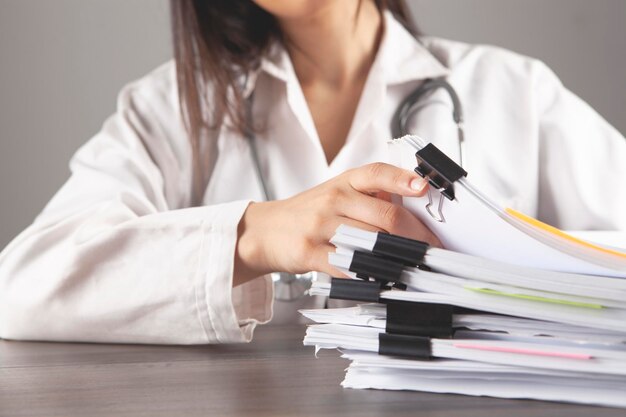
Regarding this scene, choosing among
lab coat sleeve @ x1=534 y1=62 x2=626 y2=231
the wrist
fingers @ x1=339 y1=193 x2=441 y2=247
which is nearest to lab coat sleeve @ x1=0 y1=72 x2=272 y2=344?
the wrist

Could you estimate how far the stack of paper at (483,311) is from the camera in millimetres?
530

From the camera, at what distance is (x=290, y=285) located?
3.98ft

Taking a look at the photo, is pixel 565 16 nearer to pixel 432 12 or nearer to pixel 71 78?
pixel 432 12

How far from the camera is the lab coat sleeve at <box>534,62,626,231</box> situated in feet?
4.21

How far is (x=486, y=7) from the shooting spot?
2.33 m

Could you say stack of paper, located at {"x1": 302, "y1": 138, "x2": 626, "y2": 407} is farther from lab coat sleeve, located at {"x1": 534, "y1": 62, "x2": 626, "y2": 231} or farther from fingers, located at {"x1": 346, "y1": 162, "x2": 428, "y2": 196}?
lab coat sleeve, located at {"x1": 534, "y1": 62, "x2": 626, "y2": 231}

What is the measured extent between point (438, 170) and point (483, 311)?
0.34 ft

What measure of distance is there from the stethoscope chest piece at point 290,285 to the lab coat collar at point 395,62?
33 cm

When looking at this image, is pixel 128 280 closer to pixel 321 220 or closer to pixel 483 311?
pixel 321 220

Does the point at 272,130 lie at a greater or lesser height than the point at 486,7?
lesser

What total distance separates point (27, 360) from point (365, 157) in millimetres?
652

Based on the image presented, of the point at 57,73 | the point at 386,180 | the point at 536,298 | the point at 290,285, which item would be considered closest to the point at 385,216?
the point at 386,180

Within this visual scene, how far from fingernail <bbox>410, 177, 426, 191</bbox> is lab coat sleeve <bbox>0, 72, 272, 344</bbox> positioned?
27cm

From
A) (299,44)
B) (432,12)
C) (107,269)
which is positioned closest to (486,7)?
(432,12)
